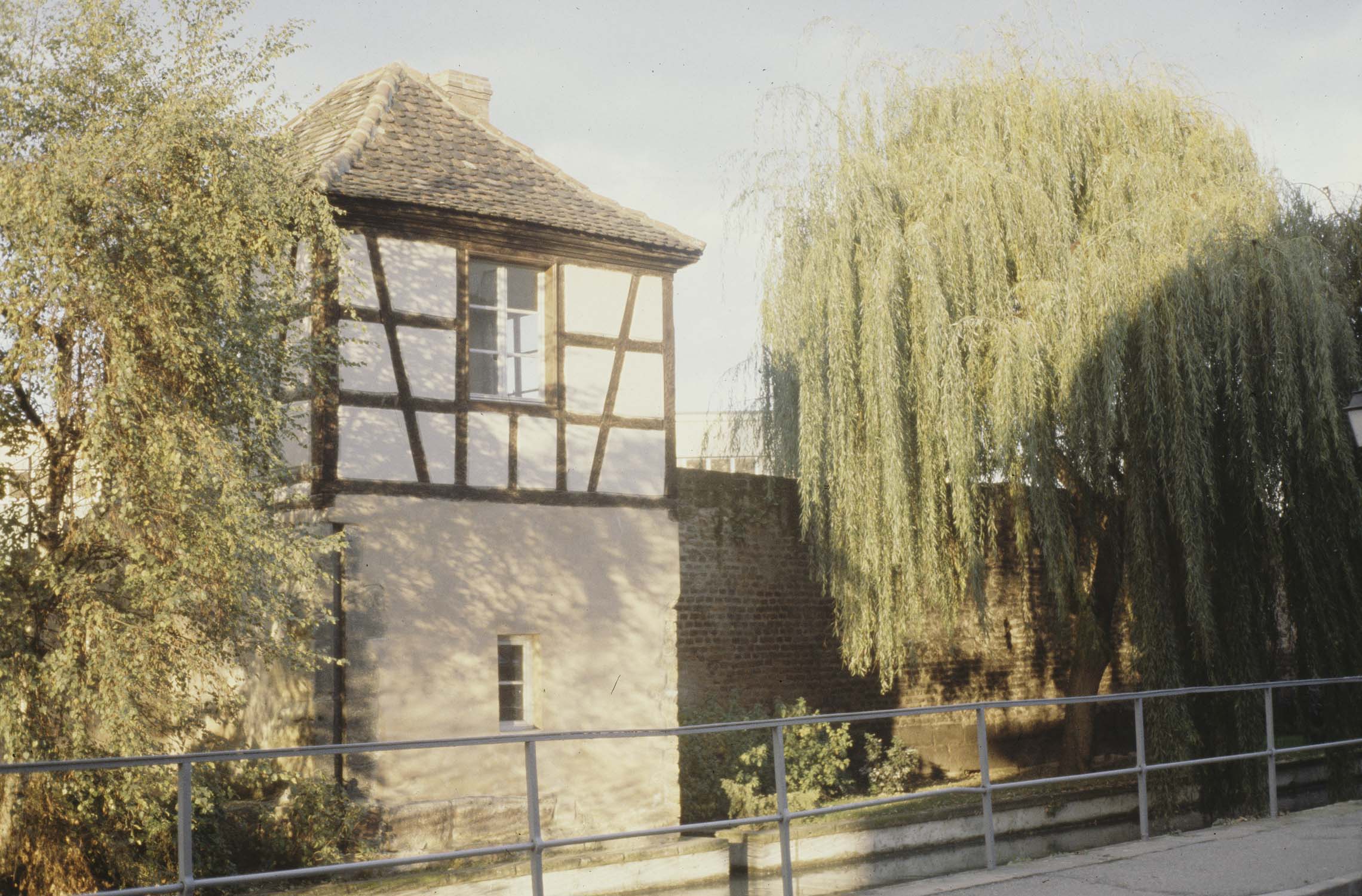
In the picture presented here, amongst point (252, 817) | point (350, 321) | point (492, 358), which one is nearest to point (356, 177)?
point (350, 321)

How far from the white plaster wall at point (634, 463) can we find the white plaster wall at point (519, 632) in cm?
23

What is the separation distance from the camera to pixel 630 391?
13.0m

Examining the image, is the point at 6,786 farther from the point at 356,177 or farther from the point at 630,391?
the point at 630,391

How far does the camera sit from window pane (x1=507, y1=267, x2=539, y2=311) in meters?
12.9

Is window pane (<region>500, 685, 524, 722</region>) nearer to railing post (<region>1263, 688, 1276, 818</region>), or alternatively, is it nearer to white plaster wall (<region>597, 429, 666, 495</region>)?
white plaster wall (<region>597, 429, 666, 495</region>)

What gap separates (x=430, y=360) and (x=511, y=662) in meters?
2.77

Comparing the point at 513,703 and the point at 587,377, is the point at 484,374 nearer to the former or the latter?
the point at 587,377

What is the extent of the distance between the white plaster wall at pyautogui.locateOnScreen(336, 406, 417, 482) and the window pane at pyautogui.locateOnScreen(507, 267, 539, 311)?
1.92 meters

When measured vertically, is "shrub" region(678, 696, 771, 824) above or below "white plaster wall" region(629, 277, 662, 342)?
below

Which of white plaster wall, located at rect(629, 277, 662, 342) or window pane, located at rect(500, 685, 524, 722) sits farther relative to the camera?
white plaster wall, located at rect(629, 277, 662, 342)

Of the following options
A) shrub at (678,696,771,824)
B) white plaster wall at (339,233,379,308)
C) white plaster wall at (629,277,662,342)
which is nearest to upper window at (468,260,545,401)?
white plaster wall at (629,277,662,342)

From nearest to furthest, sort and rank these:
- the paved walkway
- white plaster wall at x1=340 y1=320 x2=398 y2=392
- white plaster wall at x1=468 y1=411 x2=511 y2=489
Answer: the paved walkway < white plaster wall at x1=340 y1=320 x2=398 y2=392 < white plaster wall at x1=468 y1=411 x2=511 y2=489

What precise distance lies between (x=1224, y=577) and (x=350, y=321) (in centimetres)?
731

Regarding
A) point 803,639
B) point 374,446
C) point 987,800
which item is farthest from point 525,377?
point 987,800
